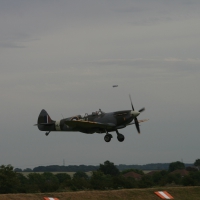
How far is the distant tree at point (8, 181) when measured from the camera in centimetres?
6291

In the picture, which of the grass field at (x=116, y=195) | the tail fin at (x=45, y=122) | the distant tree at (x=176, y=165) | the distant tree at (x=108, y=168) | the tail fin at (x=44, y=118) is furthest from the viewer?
the distant tree at (x=176, y=165)

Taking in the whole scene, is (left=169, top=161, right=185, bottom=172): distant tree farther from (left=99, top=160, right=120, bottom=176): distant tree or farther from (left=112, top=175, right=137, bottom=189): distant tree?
(left=112, top=175, right=137, bottom=189): distant tree

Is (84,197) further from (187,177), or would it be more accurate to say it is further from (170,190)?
(187,177)

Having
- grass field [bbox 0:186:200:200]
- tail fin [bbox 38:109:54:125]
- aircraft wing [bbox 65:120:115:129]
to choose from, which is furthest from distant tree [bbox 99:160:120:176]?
aircraft wing [bbox 65:120:115:129]

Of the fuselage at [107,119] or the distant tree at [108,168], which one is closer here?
the fuselage at [107,119]

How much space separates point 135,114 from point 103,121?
2.76m

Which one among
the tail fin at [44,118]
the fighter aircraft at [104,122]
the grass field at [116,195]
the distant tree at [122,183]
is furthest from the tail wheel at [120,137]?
the distant tree at [122,183]

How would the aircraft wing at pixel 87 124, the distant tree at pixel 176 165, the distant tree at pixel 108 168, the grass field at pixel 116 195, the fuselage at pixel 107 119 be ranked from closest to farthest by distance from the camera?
the grass field at pixel 116 195 → the aircraft wing at pixel 87 124 → the fuselage at pixel 107 119 → the distant tree at pixel 108 168 → the distant tree at pixel 176 165

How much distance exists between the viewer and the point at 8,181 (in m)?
64.5

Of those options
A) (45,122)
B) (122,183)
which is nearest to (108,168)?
(122,183)

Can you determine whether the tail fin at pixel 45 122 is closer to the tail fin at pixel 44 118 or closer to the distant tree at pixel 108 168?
the tail fin at pixel 44 118

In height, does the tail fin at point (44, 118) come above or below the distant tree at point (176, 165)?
below

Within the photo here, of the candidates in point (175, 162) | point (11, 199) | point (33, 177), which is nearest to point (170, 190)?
point (11, 199)

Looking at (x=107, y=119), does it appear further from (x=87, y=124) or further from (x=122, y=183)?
(x=122, y=183)
